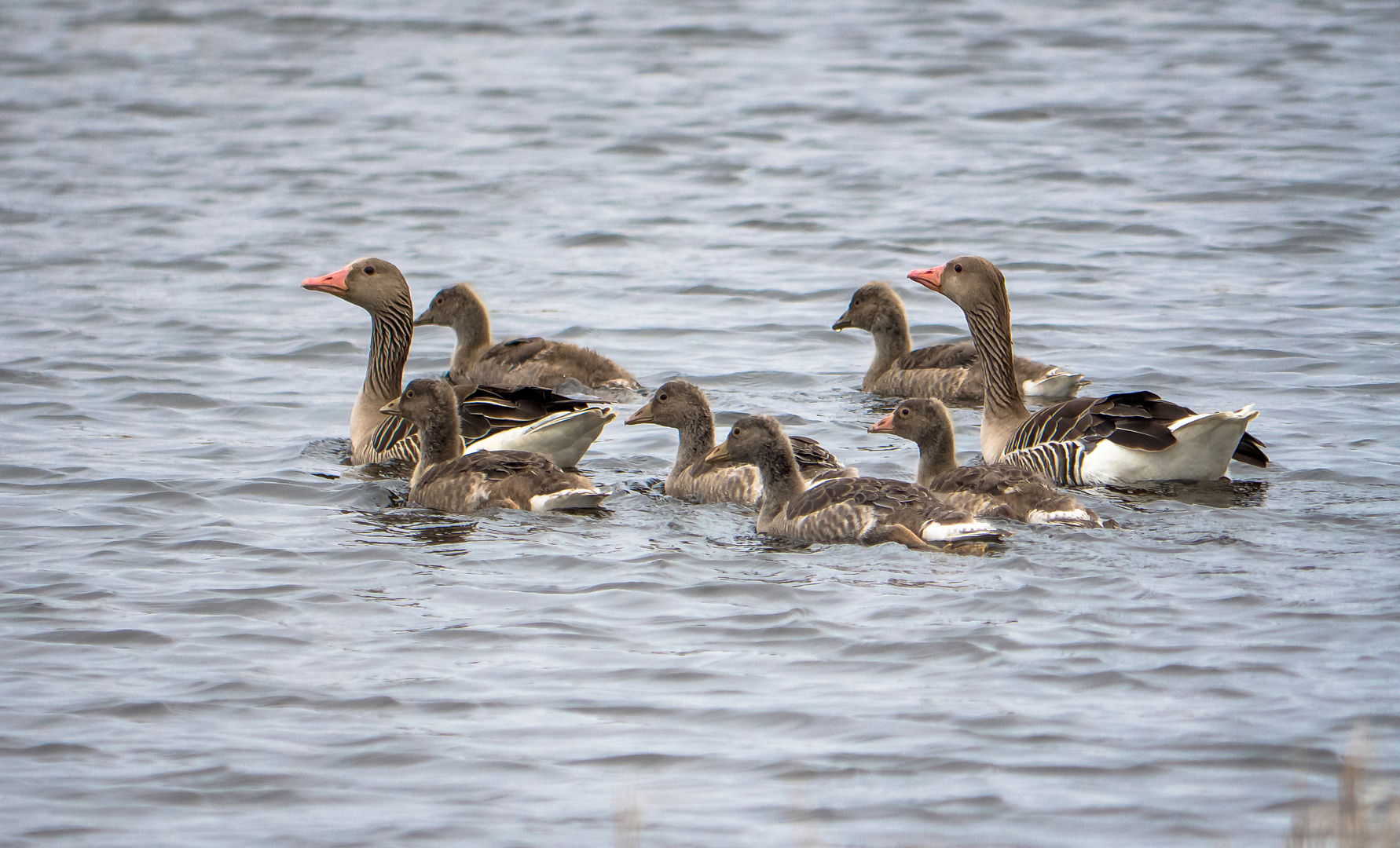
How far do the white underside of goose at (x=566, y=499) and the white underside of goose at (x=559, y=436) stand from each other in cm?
106

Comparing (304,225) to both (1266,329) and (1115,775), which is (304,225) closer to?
(1266,329)

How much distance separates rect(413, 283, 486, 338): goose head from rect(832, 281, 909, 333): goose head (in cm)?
337

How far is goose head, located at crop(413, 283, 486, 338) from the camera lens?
15289 millimetres

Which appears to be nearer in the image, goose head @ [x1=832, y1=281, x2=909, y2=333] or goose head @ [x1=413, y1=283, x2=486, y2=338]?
goose head @ [x1=832, y1=281, x2=909, y2=333]

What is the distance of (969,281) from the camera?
1333 cm

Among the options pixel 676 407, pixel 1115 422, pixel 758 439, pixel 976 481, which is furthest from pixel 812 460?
pixel 1115 422

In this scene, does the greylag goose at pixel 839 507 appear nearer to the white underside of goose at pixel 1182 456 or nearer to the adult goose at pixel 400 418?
the adult goose at pixel 400 418

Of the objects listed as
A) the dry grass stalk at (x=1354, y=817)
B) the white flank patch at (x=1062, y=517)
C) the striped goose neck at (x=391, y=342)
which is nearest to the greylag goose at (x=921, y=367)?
the striped goose neck at (x=391, y=342)

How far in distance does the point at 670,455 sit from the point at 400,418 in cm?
216

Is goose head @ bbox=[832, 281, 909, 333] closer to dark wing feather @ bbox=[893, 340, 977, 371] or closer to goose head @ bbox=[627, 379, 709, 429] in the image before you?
dark wing feather @ bbox=[893, 340, 977, 371]

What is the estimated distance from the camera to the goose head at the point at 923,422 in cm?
1095

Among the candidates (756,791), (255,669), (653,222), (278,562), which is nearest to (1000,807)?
(756,791)

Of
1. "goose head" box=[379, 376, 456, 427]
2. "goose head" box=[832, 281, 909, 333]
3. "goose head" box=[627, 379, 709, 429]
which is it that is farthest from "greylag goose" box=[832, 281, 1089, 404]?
"goose head" box=[379, 376, 456, 427]

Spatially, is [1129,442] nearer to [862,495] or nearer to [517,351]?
[862,495]
